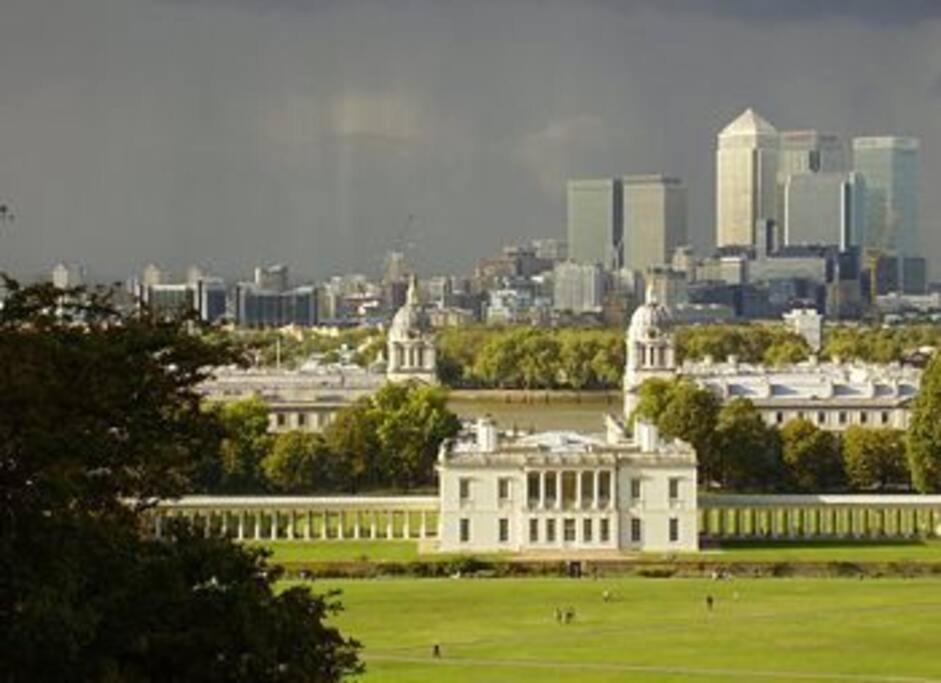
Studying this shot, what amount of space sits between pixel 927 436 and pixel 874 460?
677 centimetres

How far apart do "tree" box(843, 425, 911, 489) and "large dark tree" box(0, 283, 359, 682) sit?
53342mm

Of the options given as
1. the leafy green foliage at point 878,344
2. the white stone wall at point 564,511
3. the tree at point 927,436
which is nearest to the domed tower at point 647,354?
the tree at point 927,436

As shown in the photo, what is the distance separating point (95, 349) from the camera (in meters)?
22.5

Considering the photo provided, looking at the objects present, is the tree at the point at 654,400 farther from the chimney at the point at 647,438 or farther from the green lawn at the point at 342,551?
the green lawn at the point at 342,551

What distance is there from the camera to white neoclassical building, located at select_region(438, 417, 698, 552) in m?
62.6

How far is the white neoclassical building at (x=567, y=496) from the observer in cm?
6262

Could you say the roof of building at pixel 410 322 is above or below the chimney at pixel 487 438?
above

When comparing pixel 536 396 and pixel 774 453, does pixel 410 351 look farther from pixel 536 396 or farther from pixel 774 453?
pixel 774 453

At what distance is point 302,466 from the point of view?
73.2m

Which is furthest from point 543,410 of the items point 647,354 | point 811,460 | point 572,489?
point 572,489

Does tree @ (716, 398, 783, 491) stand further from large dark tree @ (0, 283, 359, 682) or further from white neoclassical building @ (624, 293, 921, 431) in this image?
large dark tree @ (0, 283, 359, 682)

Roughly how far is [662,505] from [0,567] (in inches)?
1700

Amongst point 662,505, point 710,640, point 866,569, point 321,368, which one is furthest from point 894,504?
point 321,368

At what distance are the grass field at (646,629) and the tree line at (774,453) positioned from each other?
73.9 feet
